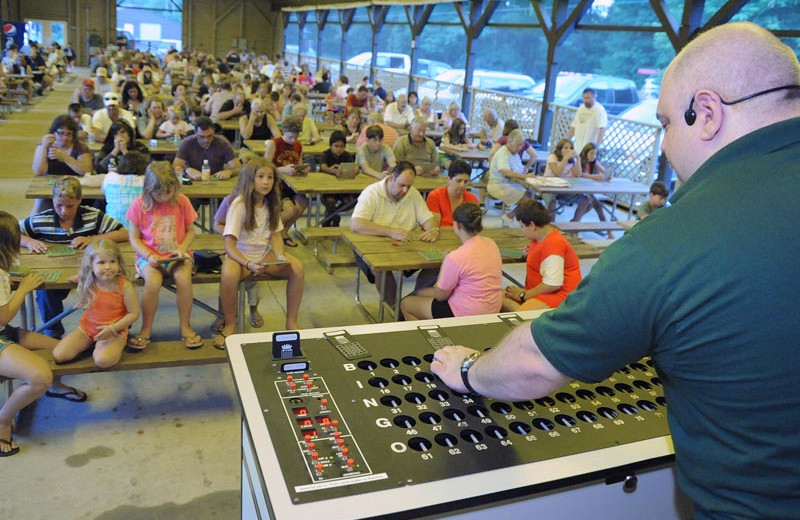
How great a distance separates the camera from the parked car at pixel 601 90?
11.1 meters

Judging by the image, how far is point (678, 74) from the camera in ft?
4.47

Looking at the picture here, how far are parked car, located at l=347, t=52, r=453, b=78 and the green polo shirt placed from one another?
1682 centimetres

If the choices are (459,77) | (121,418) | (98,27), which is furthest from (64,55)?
(121,418)

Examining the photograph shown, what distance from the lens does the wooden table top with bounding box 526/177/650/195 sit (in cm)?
730

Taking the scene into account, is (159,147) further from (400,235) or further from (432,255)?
(432,255)

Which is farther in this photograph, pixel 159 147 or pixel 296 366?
pixel 159 147

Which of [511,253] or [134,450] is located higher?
[511,253]

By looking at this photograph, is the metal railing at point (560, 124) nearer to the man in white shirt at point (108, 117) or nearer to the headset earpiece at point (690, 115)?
the man in white shirt at point (108, 117)

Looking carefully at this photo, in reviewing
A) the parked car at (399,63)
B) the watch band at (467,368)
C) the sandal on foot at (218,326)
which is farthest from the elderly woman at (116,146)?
the parked car at (399,63)

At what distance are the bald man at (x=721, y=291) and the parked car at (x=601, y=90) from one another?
1033 centimetres

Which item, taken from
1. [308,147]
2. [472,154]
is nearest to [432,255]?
[308,147]

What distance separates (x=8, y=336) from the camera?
3309 millimetres

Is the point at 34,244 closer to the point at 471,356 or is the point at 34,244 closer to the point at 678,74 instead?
the point at 471,356

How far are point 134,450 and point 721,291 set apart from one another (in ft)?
9.99
